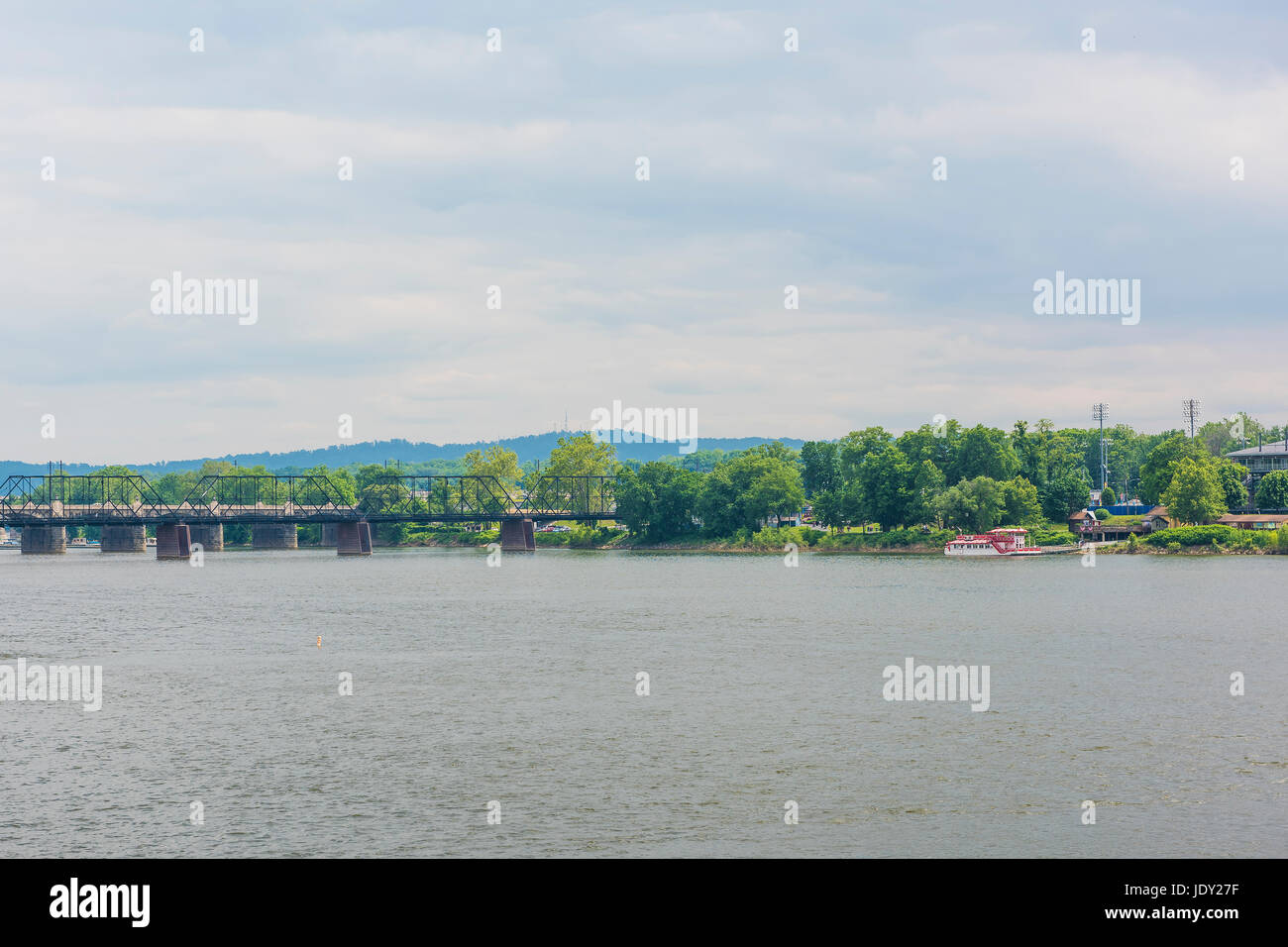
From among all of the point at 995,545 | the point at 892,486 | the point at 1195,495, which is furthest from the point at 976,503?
the point at 1195,495

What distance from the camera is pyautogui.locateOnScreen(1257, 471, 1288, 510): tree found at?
7475 inches

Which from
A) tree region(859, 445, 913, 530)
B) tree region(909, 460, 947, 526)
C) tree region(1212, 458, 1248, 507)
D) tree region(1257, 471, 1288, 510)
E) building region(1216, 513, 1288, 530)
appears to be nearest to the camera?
building region(1216, 513, 1288, 530)

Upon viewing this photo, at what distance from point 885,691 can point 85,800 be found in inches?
1323

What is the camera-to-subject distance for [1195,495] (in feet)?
598

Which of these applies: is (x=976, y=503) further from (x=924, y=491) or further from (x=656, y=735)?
(x=656, y=735)

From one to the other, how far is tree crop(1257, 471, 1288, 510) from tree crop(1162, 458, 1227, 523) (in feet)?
35.1

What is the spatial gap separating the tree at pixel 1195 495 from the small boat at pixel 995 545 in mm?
22444

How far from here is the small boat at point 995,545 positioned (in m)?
179

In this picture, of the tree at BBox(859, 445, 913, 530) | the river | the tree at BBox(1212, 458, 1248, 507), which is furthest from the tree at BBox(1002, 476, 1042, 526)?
the river

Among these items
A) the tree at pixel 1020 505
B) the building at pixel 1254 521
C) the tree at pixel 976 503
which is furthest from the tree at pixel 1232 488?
the tree at pixel 976 503

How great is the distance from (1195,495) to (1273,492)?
57.8 ft

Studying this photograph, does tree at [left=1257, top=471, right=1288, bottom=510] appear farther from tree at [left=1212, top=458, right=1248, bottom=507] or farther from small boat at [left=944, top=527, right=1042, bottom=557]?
small boat at [left=944, top=527, right=1042, bottom=557]
